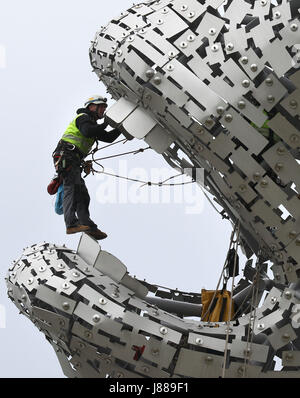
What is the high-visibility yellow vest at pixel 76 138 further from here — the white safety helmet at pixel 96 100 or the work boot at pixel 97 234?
the work boot at pixel 97 234

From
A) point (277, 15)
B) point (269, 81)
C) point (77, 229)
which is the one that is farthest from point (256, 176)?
point (77, 229)

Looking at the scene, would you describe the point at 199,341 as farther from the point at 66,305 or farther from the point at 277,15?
the point at 277,15

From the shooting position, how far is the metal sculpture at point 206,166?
44.9ft

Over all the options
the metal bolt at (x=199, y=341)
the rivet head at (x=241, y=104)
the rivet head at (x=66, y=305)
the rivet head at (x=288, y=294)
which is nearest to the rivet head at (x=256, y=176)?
the rivet head at (x=241, y=104)

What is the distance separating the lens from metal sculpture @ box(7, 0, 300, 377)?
1369 centimetres

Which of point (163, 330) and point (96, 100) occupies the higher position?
point (96, 100)

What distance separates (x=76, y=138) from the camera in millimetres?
16469

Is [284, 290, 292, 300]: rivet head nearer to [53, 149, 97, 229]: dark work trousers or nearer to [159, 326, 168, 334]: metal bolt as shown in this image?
[159, 326, 168, 334]: metal bolt

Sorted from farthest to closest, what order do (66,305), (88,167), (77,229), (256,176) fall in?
1. (88,167)
2. (77,229)
3. (66,305)
4. (256,176)

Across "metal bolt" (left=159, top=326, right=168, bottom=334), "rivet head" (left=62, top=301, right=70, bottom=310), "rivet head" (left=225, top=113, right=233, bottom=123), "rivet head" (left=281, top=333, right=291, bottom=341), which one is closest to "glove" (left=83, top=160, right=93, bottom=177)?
"rivet head" (left=62, top=301, right=70, bottom=310)

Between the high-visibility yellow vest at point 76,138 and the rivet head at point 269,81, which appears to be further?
the high-visibility yellow vest at point 76,138

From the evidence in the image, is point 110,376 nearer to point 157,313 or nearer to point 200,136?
point 157,313

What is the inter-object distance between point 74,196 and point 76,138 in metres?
0.88
